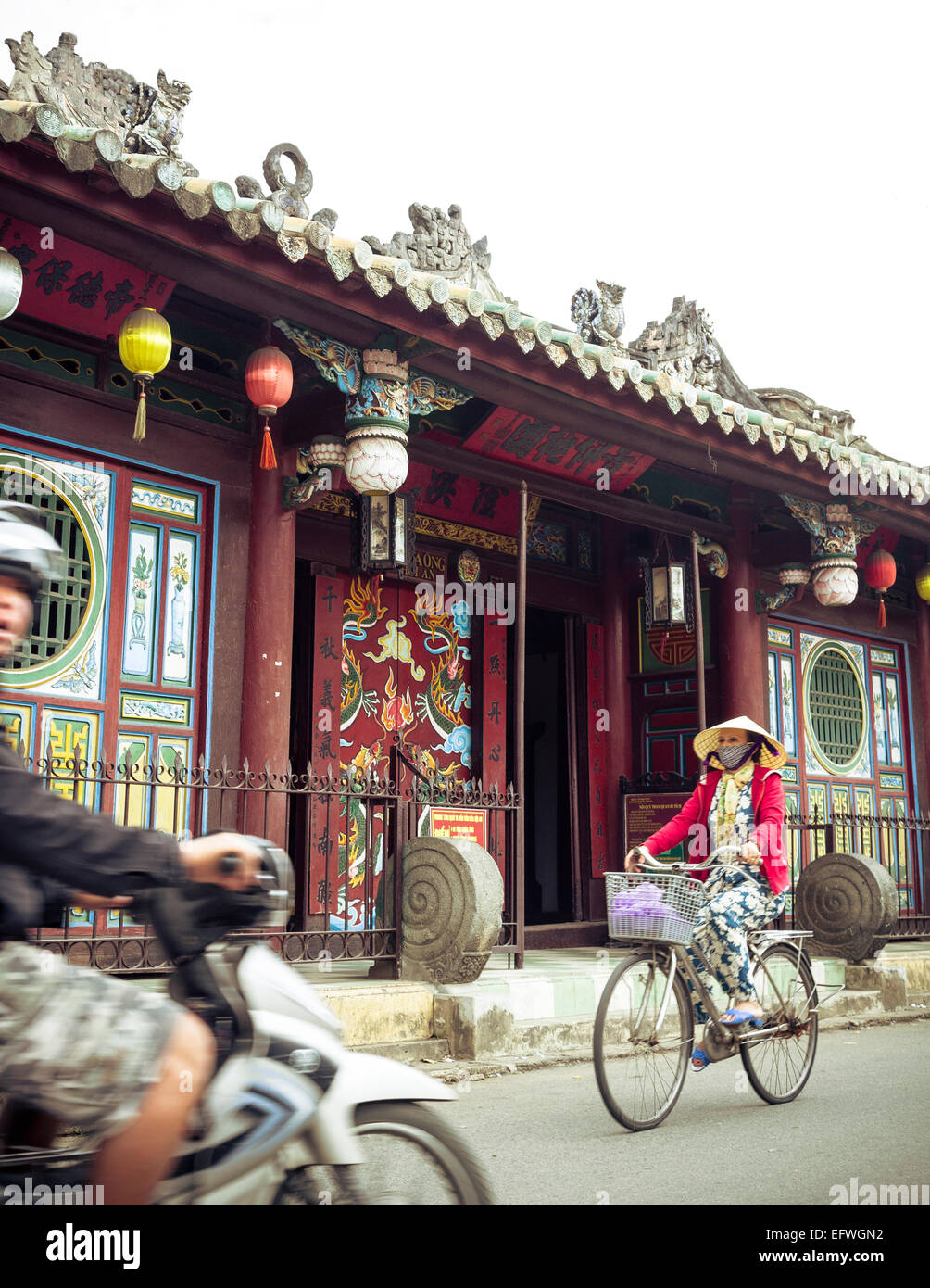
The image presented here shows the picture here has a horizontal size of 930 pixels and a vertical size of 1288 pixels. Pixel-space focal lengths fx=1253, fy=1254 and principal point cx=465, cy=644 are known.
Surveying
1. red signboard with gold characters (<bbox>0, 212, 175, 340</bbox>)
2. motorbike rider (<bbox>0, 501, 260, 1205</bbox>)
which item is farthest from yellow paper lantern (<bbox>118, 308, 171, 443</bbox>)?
motorbike rider (<bbox>0, 501, 260, 1205</bbox>)

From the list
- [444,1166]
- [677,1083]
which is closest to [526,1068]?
[677,1083]

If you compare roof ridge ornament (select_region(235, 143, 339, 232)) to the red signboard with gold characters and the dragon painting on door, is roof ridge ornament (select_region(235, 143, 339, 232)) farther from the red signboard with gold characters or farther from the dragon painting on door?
the dragon painting on door

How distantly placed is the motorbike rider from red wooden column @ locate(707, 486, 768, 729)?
869cm

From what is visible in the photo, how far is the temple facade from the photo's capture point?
6.42 meters

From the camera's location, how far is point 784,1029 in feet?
18.4

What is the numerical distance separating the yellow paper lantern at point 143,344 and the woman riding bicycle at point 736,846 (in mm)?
3255

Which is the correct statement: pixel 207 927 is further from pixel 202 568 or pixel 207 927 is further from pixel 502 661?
pixel 502 661

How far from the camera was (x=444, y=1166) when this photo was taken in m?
2.28

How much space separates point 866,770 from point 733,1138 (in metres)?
8.05

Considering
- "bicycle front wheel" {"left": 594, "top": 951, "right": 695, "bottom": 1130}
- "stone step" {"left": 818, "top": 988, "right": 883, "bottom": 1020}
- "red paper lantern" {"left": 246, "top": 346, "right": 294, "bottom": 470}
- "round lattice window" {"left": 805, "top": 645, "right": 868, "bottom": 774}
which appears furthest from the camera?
"round lattice window" {"left": 805, "top": 645, "right": 868, "bottom": 774}

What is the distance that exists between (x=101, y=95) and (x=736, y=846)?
16.7 feet

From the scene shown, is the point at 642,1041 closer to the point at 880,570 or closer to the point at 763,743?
the point at 763,743

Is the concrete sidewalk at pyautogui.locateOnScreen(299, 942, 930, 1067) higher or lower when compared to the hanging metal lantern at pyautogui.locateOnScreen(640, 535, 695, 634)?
lower

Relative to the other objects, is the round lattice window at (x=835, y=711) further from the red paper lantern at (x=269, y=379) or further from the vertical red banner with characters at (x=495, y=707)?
the red paper lantern at (x=269, y=379)
